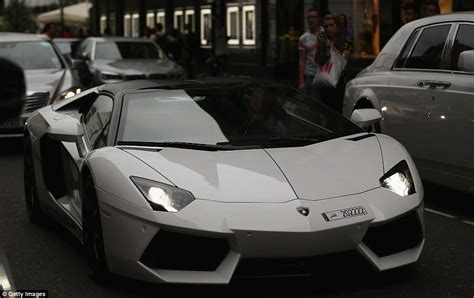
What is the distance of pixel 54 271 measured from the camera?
5.77 metres

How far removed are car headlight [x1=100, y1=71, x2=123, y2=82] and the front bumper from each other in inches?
508

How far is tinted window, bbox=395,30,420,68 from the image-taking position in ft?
27.5

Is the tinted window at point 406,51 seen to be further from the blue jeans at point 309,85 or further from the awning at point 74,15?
the awning at point 74,15

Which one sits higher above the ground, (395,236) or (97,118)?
(97,118)

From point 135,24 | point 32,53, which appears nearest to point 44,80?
point 32,53

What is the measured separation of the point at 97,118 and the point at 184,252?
5.71 feet

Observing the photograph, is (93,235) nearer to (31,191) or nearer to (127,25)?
(31,191)

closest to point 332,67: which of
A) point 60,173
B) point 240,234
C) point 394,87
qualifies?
point 394,87

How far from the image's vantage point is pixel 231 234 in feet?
15.2

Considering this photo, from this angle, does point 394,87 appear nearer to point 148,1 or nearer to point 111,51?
point 111,51

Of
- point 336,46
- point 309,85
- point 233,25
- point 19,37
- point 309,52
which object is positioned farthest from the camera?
point 233,25

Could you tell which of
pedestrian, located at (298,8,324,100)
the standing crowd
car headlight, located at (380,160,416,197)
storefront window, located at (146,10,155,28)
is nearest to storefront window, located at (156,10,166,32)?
storefront window, located at (146,10,155,28)

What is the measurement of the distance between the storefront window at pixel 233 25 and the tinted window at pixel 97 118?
20.7 m

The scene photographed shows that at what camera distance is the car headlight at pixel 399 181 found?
5078mm
